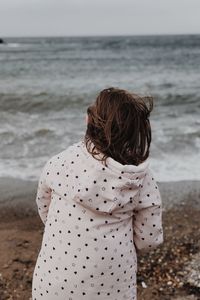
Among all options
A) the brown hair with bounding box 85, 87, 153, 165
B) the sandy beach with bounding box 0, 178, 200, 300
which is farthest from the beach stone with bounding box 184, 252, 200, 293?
the brown hair with bounding box 85, 87, 153, 165

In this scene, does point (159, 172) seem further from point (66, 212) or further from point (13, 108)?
point (13, 108)

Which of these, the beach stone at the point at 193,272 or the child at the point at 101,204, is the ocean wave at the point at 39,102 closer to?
the beach stone at the point at 193,272

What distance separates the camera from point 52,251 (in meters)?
2.03

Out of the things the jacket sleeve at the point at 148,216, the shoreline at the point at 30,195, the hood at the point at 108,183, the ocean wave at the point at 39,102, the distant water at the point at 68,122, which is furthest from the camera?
the ocean wave at the point at 39,102

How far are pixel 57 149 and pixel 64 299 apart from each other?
6.28 meters

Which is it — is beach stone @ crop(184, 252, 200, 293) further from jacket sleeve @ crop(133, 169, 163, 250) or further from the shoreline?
jacket sleeve @ crop(133, 169, 163, 250)

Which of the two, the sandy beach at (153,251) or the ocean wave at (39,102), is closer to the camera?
the sandy beach at (153,251)

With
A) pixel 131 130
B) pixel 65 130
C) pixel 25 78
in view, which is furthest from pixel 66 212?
pixel 25 78

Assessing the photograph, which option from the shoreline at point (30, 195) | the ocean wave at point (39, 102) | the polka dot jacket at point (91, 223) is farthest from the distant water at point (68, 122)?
the polka dot jacket at point (91, 223)

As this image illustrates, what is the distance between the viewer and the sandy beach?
12.9 feet

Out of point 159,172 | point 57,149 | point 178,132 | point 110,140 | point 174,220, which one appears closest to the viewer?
point 110,140

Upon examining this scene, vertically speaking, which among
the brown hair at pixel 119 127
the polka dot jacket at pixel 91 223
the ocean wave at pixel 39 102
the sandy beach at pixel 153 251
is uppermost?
the brown hair at pixel 119 127

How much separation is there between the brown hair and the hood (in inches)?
2.0

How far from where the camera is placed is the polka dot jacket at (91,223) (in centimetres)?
192
